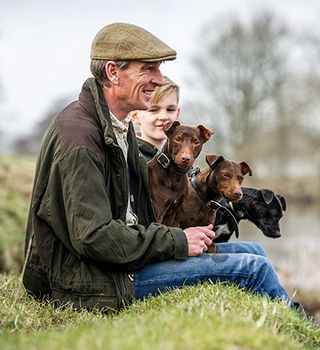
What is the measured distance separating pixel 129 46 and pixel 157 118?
1.64 metres

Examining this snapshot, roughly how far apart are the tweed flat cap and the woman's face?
59.4 inches

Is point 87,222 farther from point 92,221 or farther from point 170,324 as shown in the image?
point 170,324

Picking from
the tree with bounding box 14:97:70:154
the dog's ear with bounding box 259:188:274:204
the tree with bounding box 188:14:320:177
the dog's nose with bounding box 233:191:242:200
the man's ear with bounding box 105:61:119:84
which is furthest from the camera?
the tree with bounding box 14:97:70:154

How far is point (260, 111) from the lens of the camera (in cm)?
3266

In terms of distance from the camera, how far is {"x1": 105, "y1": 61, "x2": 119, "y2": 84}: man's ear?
5.27m

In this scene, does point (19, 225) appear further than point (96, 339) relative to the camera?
Yes

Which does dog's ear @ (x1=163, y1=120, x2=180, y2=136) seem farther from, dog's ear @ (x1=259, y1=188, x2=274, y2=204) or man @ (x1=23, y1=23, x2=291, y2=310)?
dog's ear @ (x1=259, y1=188, x2=274, y2=204)

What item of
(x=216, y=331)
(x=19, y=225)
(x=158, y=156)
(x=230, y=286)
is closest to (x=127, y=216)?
(x=158, y=156)

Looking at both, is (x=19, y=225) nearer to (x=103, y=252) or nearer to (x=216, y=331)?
(x=103, y=252)

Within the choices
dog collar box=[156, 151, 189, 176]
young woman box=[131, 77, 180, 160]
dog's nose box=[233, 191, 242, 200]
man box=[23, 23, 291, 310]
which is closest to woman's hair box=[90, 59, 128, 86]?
man box=[23, 23, 291, 310]

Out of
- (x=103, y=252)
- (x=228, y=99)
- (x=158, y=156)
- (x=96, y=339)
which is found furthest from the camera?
(x=228, y=99)

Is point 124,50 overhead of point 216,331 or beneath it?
overhead

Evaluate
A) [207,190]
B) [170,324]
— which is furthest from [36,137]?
[170,324]

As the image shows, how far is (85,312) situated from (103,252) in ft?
1.47
